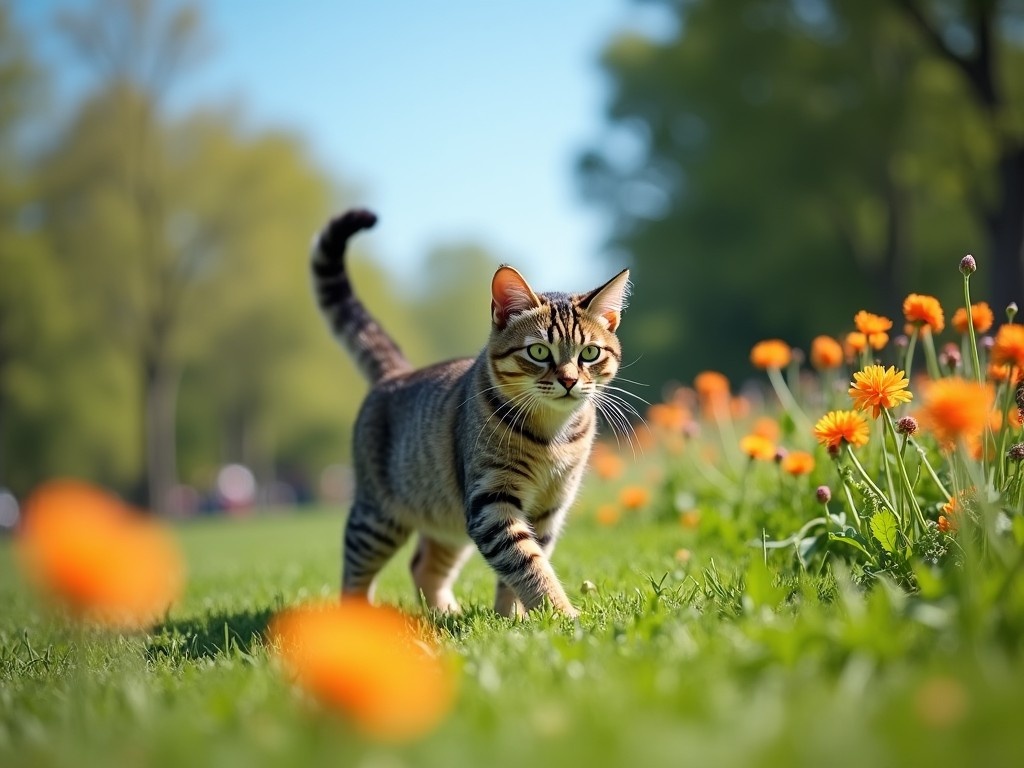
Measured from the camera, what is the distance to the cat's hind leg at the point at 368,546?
13.7 ft

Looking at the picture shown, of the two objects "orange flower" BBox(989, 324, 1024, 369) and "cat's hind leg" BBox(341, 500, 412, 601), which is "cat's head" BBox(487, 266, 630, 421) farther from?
"orange flower" BBox(989, 324, 1024, 369)

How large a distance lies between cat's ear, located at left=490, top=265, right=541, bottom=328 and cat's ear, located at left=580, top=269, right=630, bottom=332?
231 mm

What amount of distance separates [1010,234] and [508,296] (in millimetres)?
10524

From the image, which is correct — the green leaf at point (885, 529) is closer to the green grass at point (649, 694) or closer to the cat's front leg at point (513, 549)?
the green grass at point (649, 694)

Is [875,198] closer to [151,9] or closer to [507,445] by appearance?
[151,9]

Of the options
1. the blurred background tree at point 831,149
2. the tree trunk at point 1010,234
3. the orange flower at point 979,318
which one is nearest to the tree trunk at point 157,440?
the blurred background tree at point 831,149

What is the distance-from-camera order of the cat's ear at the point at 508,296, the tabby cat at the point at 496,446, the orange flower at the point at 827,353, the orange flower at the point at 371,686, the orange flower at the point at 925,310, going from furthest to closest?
the orange flower at the point at 827,353
the cat's ear at the point at 508,296
the tabby cat at the point at 496,446
the orange flower at the point at 925,310
the orange flower at the point at 371,686

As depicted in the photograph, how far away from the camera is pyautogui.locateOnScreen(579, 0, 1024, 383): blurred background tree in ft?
44.6

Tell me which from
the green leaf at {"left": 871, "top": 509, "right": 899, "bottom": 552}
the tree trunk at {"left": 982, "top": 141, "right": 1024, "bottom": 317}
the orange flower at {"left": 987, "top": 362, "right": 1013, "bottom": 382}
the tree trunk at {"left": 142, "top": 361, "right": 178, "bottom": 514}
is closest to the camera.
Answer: the green leaf at {"left": 871, "top": 509, "right": 899, "bottom": 552}

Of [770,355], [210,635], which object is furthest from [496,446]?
[770,355]

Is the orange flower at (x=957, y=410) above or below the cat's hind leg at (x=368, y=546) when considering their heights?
above

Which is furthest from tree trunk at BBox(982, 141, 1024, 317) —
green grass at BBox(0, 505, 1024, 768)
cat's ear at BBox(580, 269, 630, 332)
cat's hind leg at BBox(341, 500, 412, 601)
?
green grass at BBox(0, 505, 1024, 768)

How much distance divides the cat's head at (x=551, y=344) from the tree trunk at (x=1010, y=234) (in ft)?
31.0

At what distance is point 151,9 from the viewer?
1927 cm
